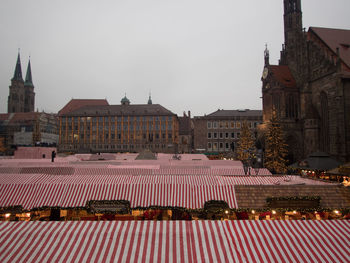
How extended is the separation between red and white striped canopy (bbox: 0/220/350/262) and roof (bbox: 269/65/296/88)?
49190 millimetres

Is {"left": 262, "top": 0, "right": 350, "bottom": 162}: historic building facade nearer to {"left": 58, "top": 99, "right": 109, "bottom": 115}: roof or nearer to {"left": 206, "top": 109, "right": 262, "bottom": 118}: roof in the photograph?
{"left": 206, "top": 109, "right": 262, "bottom": 118}: roof

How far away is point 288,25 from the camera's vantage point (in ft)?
181

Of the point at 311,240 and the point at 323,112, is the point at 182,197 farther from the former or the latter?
the point at 323,112

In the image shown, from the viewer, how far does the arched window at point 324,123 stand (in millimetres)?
44250

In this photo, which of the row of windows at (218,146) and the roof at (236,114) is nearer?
the row of windows at (218,146)

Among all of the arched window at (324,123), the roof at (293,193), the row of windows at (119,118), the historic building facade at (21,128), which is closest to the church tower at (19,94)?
the historic building facade at (21,128)

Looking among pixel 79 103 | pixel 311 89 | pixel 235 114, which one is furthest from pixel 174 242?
pixel 79 103

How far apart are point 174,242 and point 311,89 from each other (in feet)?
160

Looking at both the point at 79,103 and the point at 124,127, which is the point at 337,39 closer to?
the point at 124,127

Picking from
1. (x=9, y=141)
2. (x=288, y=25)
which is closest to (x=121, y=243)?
(x=288, y=25)

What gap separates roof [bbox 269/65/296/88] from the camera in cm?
5278

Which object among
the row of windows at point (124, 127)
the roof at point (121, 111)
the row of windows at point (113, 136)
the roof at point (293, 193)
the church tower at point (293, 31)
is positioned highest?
the church tower at point (293, 31)

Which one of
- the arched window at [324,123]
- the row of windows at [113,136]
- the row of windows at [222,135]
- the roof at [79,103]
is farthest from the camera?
the roof at [79,103]

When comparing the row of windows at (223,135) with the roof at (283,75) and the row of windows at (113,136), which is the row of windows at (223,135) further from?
the roof at (283,75)
